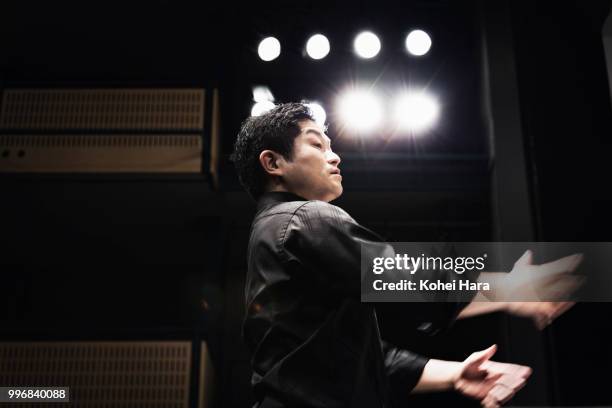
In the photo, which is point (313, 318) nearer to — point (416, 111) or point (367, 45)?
point (416, 111)

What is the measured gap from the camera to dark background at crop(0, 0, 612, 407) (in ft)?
7.68

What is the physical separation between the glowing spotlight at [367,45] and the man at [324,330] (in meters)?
2.13

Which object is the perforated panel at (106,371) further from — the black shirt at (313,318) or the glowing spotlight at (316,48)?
the glowing spotlight at (316,48)

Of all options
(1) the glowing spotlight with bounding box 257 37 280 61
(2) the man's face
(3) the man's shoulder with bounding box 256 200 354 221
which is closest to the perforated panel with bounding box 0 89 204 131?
(1) the glowing spotlight with bounding box 257 37 280 61

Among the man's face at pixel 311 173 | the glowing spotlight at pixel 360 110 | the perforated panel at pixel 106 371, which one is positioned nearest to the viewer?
the man's face at pixel 311 173

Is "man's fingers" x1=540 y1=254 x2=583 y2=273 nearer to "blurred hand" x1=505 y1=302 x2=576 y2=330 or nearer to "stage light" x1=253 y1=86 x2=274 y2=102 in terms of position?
"blurred hand" x1=505 y1=302 x2=576 y2=330

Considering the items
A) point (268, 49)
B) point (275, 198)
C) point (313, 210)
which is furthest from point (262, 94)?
point (313, 210)

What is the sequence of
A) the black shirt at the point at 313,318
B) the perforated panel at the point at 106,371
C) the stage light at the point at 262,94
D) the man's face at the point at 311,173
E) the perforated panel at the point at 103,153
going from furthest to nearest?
1. the stage light at the point at 262,94
2. the perforated panel at the point at 103,153
3. the perforated panel at the point at 106,371
4. the man's face at the point at 311,173
5. the black shirt at the point at 313,318

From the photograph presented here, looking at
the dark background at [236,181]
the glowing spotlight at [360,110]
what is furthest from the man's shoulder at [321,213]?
the glowing spotlight at [360,110]

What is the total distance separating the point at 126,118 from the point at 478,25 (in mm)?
1724

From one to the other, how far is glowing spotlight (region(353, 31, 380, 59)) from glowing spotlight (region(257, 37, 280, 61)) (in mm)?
394

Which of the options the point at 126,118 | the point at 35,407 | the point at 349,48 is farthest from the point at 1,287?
the point at 349,48

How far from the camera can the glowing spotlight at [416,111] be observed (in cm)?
288

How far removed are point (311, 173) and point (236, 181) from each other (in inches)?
56.0
